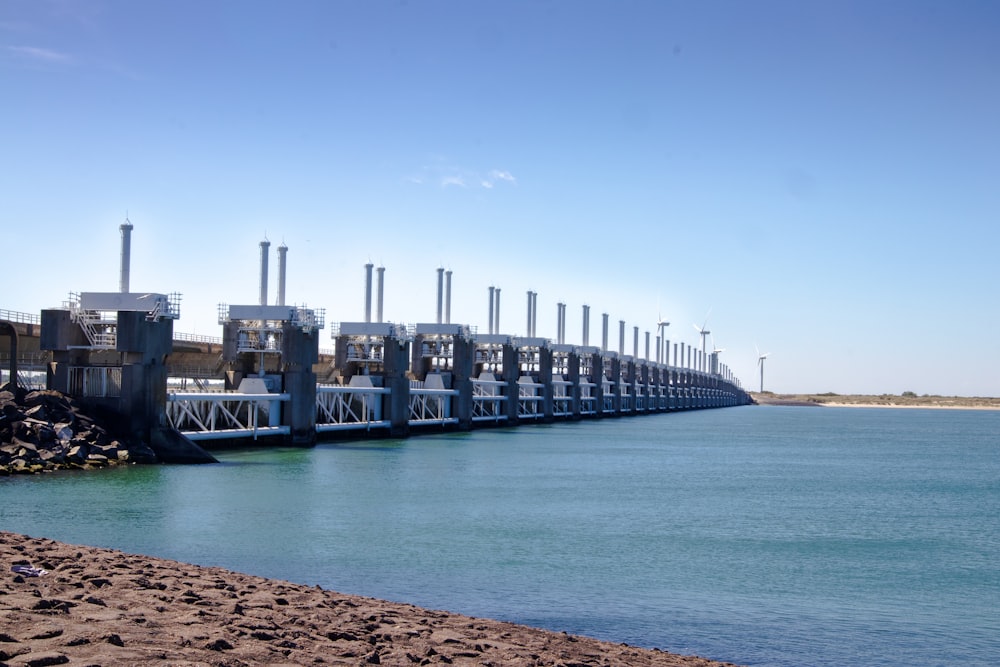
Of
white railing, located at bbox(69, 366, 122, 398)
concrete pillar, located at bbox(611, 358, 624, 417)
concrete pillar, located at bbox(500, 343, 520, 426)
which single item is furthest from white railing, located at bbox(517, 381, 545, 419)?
white railing, located at bbox(69, 366, 122, 398)

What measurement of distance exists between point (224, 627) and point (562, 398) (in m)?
114

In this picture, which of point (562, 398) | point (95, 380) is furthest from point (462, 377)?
point (95, 380)

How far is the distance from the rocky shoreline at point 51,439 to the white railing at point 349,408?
74.6ft

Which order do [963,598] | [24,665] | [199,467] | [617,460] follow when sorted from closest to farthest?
[24,665]
[963,598]
[199,467]
[617,460]

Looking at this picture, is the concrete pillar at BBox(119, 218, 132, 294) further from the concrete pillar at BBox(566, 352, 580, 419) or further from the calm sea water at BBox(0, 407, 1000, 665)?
the concrete pillar at BBox(566, 352, 580, 419)

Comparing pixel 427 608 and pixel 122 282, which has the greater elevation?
pixel 122 282

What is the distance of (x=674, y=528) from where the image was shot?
104 ft

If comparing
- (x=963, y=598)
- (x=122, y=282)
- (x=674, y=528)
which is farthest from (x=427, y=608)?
(x=122, y=282)

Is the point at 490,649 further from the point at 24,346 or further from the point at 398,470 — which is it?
the point at 24,346

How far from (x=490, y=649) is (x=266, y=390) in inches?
2020

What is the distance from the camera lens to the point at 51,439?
41875 millimetres

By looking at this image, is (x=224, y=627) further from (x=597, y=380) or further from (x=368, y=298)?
(x=597, y=380)

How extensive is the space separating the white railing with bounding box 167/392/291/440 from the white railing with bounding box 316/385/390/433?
4902mm

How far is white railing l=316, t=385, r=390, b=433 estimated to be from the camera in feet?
230
